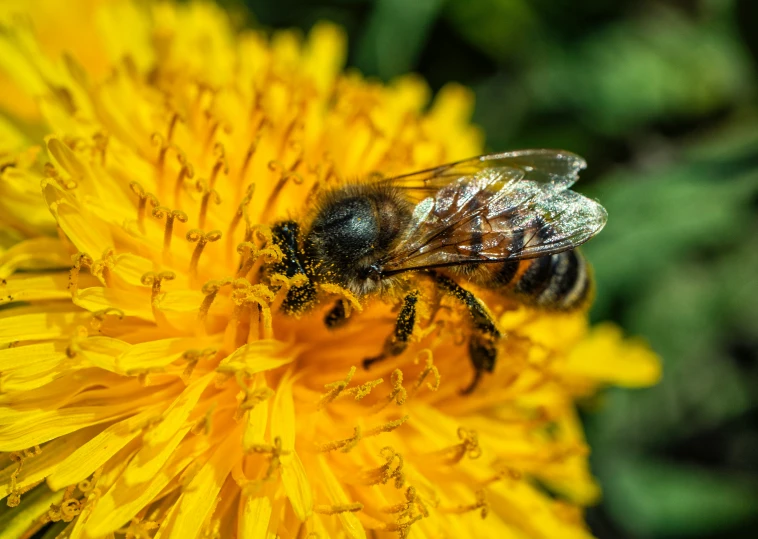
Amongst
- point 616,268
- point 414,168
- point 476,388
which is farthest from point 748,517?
point 414,168

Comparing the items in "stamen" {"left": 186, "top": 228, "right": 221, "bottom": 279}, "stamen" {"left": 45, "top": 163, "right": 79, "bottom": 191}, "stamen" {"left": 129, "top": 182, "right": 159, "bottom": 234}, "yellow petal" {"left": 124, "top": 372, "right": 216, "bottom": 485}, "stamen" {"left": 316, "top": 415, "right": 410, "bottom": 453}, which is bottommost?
"stamen" {"left": 316, "top": 415, "right": 410, "bottom": 453}

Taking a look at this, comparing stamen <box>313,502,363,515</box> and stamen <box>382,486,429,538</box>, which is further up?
stamen <box>313,502,363,515</box>

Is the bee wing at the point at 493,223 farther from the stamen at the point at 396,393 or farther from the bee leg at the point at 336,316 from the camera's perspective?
the stamen at the point at 396,393

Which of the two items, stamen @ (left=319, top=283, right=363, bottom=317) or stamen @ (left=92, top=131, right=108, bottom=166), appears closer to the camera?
stamen @ (left=319, top=283, right=363, bottom=317)

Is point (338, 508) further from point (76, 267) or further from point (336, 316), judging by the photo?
point (76, 267)

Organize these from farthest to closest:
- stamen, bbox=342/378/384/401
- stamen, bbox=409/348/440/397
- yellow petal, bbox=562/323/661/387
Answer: yellow petal, bbox=562/323/661/387 → stamen, bbox=409/348/440/397 → stamen, bbox=342/378/384/401

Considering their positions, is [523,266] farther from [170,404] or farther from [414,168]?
[170,404]

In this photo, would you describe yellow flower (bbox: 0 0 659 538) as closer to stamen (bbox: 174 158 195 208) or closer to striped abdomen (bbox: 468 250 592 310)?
stamen (bbox: 174 158 195 208)

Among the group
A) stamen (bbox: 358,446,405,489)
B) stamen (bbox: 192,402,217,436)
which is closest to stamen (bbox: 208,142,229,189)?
stamen (bbox: 192,402,217,436)
